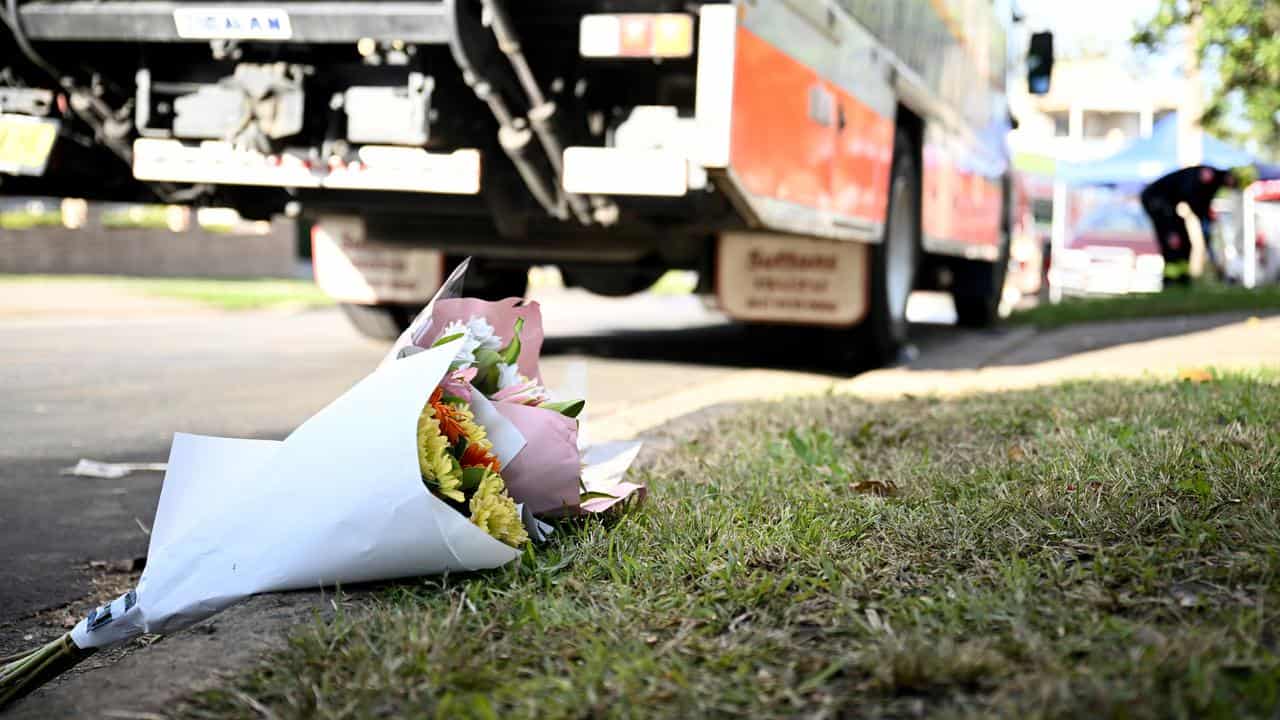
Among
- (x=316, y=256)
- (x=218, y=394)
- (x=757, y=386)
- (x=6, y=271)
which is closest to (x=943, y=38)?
(x=757, y=386)

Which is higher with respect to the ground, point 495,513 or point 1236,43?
point 1236,43

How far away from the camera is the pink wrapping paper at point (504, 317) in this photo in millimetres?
2764

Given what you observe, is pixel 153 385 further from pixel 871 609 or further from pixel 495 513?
pixel 871 609

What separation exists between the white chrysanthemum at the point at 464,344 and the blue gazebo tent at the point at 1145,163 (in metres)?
16.8

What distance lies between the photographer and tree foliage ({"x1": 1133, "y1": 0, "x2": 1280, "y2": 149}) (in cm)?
1381

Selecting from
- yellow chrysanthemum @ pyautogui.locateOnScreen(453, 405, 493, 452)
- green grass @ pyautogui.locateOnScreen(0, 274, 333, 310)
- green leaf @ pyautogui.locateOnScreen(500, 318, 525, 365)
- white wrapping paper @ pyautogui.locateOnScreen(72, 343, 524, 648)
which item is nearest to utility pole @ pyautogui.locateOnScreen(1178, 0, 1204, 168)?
green grass @ pyautogui.locateOnScreen(0, 274, 333, 310)

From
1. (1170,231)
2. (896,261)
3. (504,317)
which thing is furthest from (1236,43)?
(504,317)

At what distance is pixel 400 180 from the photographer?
534 cm

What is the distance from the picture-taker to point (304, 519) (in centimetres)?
224

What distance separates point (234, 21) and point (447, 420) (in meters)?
3.22

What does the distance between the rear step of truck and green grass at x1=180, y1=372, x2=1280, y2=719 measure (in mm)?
2470

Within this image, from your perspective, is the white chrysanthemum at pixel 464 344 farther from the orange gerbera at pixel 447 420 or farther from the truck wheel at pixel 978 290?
the truck wheel at pixel 978 290

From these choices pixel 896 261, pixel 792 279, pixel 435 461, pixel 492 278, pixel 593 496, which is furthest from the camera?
pixel 492 278

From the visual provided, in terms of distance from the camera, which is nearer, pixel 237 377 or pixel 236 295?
pixel 237 377
